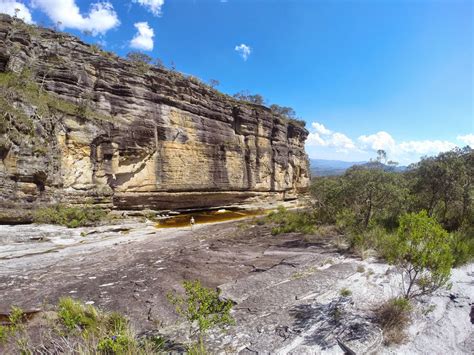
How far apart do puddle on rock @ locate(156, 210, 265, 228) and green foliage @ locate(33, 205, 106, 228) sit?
211 inches

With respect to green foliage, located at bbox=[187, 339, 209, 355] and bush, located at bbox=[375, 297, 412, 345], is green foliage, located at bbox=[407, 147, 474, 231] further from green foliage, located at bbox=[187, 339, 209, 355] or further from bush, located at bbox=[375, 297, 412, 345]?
green foliage, located at bbox=[187, 339, 209, 355]

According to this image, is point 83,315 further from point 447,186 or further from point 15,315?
point 447,186

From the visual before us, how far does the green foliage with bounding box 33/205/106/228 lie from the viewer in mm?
16594

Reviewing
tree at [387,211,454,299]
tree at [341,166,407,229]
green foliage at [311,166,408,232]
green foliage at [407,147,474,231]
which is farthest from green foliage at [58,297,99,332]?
green foliage at [407,147,474,231]

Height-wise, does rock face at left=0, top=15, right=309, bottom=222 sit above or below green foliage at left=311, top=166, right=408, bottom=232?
above

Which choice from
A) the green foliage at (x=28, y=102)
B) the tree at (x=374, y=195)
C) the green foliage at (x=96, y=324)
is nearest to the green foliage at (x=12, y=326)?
the green foliage at (x=96, y=324)

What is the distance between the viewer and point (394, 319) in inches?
217

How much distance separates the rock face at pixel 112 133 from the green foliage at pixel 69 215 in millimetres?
801

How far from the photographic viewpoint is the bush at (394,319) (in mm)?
5129

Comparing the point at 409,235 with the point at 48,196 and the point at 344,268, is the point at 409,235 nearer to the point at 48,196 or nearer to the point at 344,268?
the point at 344,268

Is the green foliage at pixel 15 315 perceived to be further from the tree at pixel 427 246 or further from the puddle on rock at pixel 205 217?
the puddle on rock at pixel 205 217

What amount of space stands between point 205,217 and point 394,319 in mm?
24602

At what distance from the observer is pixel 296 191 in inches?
1804

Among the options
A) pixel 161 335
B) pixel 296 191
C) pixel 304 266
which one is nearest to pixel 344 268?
pixel 304 266
